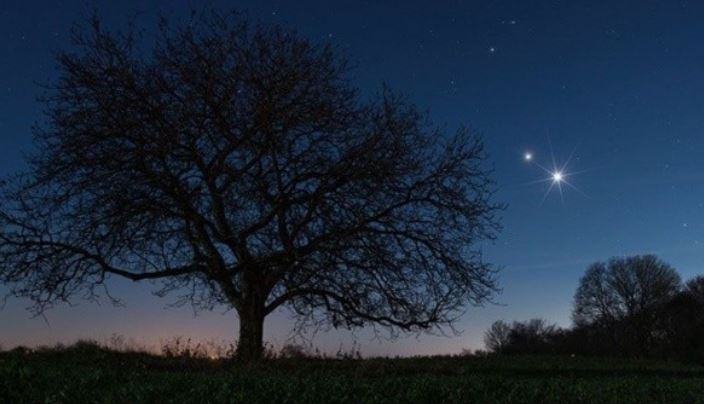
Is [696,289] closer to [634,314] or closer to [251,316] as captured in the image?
[634,314]

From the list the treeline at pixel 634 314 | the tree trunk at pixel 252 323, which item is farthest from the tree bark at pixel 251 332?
the treeline at pixel 634 314

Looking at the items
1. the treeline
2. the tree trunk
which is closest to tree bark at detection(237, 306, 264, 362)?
the tree trunk

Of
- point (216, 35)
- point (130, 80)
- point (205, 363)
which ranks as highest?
point (216, 35)

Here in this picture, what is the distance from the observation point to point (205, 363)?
19.2 meters

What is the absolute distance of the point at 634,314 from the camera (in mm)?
66500

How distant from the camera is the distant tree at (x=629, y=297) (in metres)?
65.6

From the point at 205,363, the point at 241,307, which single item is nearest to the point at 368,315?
the point at 241,307

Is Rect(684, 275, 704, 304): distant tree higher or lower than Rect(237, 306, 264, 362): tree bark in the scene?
higher

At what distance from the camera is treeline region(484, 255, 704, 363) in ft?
206

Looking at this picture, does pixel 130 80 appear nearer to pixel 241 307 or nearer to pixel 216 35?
pixel 216 35

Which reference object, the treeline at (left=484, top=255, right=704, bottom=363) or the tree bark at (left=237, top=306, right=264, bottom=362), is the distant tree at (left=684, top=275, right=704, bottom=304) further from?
the tree bark at (left=237, top=306, right=264, bottom=362)

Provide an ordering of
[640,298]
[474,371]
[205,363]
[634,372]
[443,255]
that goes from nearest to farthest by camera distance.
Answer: [205,363] → [474,371] → [443,255] → [634,372] → [640,298]

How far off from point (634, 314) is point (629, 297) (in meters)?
1.71

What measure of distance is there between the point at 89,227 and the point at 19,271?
8.87ft
